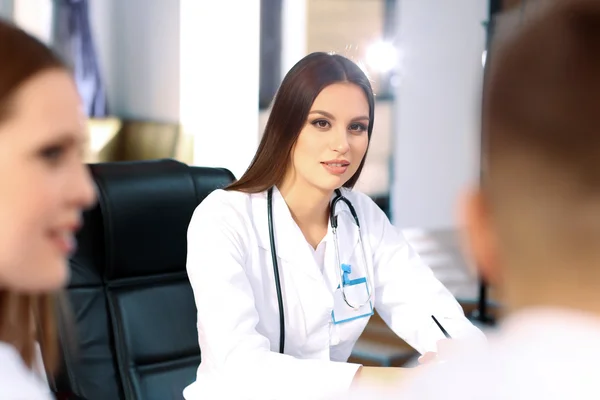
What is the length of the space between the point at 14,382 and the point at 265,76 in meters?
4.23

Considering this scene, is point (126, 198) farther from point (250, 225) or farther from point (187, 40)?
point (187, 40)

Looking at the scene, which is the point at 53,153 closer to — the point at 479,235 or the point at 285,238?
the point at 479,235

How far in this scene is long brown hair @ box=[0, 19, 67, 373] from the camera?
62cm

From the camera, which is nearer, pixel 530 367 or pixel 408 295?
pixel 530 367

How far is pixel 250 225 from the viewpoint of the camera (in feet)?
6.00

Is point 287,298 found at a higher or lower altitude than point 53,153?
lower

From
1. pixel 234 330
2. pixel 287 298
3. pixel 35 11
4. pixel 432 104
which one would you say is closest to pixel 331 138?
pixel 287 298

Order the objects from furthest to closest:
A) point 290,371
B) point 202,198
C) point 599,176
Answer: point 202,198 < point 290,371 < point 599,176

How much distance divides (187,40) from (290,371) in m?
3.40

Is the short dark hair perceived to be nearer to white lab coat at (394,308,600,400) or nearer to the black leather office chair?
white lab coat at (394,308,600,400)

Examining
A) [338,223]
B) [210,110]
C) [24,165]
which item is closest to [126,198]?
[338,223]

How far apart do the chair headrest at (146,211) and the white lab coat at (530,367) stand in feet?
4.84

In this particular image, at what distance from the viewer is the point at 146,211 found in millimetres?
1892

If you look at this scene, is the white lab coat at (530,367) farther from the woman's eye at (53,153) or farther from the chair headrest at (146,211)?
the chair headrest at (146,211)
